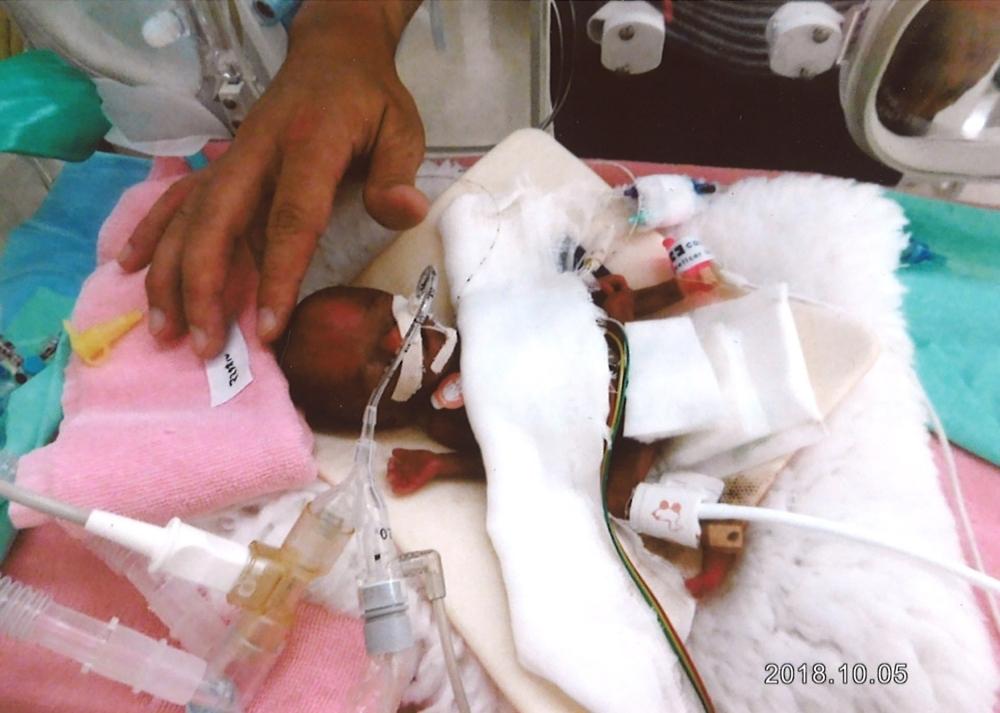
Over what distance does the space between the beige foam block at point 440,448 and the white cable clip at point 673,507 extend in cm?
8

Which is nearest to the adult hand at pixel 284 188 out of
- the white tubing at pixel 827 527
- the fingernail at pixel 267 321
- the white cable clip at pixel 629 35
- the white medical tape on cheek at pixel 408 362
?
the fingernail at pixel 267 321

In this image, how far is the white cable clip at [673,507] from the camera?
61cm

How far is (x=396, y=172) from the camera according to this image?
2.45ft

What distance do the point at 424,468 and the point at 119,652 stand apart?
0.30 m

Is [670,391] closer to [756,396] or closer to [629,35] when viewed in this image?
[756,396]

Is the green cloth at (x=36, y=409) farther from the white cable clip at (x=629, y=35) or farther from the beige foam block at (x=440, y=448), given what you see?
the white cable clip at (x=629, y=35)

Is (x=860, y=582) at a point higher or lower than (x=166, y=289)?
lower

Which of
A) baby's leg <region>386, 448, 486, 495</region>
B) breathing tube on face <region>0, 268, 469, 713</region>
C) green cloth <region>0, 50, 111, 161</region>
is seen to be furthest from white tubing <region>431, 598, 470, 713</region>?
green cloth <region>0, 50, 111, 161</region>

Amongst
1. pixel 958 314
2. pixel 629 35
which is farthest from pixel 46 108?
pixel 958 314

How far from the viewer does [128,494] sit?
609mm

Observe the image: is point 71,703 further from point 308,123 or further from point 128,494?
point 308,123

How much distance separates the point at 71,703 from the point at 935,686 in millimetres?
706

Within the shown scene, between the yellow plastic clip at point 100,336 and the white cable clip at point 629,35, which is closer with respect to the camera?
the yellow plastic clip at point 100,336
